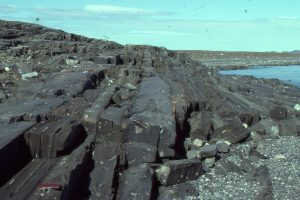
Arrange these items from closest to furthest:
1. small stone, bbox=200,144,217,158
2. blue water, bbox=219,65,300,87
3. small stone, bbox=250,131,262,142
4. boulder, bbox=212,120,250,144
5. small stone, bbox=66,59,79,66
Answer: small stone, bbox=200,144,217,158
boulder, bbox=212,120,250,144
small stone, bbox=250,131,262,142
small stone, bbox=66,59,79,66
blue water, bbox=219,65,300,87

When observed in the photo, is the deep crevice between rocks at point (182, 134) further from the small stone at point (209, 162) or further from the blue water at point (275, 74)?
the blue water at point (275, 74)

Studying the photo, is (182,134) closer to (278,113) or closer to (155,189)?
(155,189)

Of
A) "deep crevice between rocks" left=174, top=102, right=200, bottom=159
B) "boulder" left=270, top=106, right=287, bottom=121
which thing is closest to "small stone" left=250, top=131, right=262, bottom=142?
"deep crevice between rocks" left=174, top=102, right=200, bottom=159

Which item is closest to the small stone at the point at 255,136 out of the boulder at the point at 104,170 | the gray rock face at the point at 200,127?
the gray rock face at the point at 200,127

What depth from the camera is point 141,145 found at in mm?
9484

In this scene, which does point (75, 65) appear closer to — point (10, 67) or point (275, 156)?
point (10, 67)

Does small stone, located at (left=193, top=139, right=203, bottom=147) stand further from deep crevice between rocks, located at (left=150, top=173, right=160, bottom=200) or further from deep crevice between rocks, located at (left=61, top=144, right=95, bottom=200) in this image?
deep crevice between rocks, located at (left=61, top=144, right=95, bottom=200)

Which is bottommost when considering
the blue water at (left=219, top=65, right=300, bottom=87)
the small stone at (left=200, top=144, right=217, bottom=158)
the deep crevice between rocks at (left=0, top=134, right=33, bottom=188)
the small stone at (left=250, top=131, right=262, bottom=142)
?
the blue water at (left=219, top=65, right=300, bottom=87)

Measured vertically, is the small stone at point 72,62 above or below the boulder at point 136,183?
above

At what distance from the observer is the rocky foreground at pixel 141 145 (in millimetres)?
7984

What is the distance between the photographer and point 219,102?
15.8 metres

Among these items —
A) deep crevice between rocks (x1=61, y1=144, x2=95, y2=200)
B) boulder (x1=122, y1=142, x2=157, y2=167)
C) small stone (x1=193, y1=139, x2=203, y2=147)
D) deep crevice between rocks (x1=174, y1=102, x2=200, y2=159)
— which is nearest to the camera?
deep crevice between rocks (x1=61, y1=144, x2=95, y2=200)

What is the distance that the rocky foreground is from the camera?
314 inches

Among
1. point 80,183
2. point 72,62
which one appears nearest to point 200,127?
point 80,183
